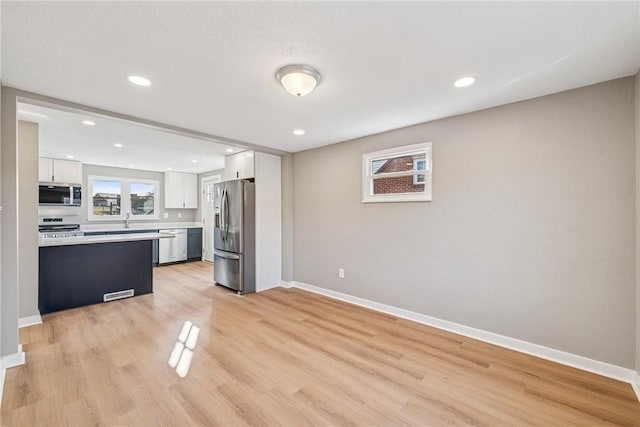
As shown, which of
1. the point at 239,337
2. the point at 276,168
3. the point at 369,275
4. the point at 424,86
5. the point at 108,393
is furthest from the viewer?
the point at 276,168

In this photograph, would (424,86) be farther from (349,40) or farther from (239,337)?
(239,337)

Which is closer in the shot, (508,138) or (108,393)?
(108,393)

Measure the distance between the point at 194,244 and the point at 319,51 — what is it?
6492 mm

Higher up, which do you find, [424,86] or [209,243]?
[424,86]

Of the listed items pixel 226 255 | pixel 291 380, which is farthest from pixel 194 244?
pixel 291 380

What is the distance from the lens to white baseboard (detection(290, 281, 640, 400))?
209 centimetres

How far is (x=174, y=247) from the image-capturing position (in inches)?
263

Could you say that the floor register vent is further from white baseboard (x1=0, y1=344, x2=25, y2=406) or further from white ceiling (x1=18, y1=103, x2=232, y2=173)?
white ceiling (x1=18, y1=103, x2=232, y2=173)

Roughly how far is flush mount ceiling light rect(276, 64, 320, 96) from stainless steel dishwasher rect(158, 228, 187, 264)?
5.52 m

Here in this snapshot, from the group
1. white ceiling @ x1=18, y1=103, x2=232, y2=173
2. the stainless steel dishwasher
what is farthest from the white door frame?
white ceiling @ x1=18, y1=103, x2=232, y2=173

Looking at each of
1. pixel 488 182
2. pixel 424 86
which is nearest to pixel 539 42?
pixel 424 86

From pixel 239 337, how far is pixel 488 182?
298 centimetres

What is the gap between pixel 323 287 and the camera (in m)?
4.29

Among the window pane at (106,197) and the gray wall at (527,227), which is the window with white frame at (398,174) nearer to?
the gray wall at (527,227)
